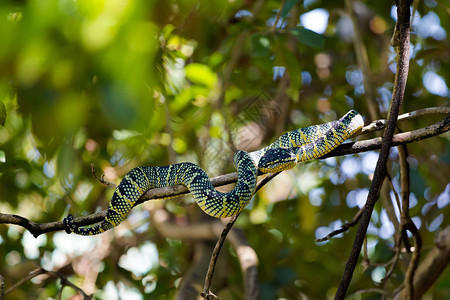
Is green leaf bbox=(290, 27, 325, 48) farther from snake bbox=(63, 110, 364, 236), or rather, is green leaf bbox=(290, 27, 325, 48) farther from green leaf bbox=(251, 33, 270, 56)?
snake bbox=(63, 110, 364, 236)

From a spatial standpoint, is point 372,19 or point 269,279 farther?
point 372,19

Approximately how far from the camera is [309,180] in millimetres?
4719

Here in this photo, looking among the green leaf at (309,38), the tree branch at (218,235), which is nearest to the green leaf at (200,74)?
the green leaf at (309,38)

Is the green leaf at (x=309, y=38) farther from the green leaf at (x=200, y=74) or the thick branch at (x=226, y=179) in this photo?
the thick branch at (x=226, y=179)

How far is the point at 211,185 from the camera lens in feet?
7.62

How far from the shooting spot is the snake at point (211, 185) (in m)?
2.39

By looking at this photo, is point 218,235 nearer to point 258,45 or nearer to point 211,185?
point 258,45

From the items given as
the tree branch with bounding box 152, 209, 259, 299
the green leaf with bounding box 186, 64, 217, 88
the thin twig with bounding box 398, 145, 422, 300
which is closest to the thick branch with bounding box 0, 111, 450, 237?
the thin twig with bounding box 398, 145, 422, 300

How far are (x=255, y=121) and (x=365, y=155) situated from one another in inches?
41.0

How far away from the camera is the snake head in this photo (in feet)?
8.23

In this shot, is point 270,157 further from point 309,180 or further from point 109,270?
point 109,270

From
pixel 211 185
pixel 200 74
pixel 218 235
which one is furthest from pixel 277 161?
pixel 218 235

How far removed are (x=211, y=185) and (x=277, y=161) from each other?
0.39m

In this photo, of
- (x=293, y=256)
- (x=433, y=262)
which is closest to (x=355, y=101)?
(x=293, y=256)
